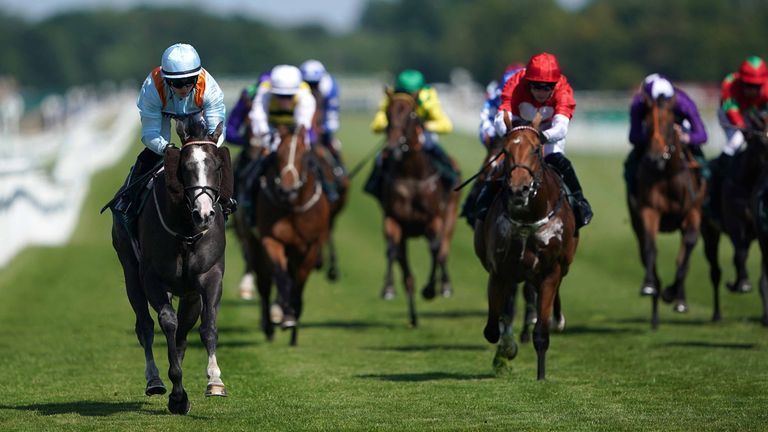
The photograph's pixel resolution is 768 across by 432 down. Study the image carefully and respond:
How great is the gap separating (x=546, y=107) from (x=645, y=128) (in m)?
4.20

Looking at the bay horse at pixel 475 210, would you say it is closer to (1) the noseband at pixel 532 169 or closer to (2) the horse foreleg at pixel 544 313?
(2) the horse foreleg at pixel 544 313

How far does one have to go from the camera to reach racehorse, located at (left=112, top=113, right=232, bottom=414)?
10.6 meters

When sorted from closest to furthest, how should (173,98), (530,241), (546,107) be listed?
1. (173,98)
2. (530,241)
3. (546,107)

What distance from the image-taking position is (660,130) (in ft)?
54.8

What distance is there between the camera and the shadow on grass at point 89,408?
36.1 ft

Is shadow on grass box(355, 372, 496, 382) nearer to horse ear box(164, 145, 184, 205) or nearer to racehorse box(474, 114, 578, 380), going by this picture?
racehorse box(474, 114, 578, 380)

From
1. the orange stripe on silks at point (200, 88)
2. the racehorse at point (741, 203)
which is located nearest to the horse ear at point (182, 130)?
the orange stripe on silks at point (200, 88)

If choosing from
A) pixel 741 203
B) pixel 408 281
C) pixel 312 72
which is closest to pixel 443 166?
pixel 408 281

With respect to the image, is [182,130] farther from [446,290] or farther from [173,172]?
[446,290]

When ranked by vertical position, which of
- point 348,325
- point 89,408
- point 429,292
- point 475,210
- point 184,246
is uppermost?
point 475,210

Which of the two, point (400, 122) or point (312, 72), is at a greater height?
point (312, 72)

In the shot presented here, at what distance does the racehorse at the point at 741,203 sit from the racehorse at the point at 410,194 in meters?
2.97

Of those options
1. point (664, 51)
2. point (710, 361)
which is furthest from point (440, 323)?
point (664, 51)

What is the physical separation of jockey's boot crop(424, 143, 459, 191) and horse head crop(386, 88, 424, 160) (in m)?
0.52
